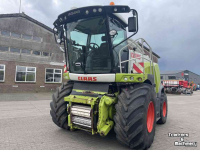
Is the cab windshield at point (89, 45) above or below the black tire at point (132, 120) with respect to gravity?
above

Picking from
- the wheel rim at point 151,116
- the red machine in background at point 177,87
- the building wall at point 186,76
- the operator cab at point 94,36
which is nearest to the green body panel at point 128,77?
the operator cab at point 94,36

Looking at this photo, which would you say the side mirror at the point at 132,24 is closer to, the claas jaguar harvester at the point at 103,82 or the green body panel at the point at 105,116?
the claas jaguar harvester at the point at 103,82

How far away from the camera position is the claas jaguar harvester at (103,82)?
339 centimetres

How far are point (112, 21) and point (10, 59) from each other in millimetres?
16041

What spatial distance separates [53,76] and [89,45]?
54.0 feet

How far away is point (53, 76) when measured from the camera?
1964 cm

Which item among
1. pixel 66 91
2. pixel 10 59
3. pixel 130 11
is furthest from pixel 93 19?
pixel 10 59

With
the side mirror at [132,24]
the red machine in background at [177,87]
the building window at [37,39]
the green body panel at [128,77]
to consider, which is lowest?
the red machine in background at [177,87]

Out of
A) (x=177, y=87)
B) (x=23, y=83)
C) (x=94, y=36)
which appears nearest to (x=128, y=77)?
(x=94, y=36)

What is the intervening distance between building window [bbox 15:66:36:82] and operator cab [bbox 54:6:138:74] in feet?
48.6

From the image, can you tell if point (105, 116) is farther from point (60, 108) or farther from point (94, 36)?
point (94, 36)

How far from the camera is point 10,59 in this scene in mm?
16859

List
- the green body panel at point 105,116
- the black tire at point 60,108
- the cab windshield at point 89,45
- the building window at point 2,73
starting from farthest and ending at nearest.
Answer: the building window at point 2,73, the black tire at point 60,108, the cab windshield at point 89,45, the green body panel at point 105,116

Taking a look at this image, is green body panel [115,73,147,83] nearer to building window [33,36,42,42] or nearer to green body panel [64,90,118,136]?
green body panel [64,90,118,136]
